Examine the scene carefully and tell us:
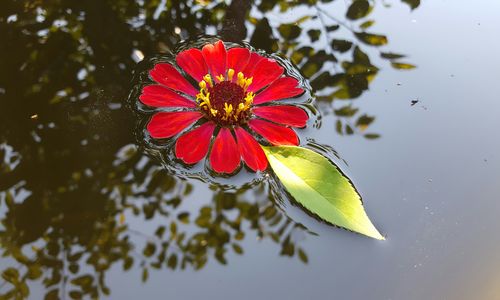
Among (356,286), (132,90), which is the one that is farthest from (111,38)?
(356,286)

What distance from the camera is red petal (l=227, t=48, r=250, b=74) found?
1309 millimetres

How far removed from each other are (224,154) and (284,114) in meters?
0.19

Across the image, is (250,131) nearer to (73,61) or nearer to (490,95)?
(73,61)

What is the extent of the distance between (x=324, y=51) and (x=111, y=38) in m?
0.58

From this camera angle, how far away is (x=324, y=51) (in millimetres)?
1466

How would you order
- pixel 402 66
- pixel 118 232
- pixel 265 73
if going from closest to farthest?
pixel 118 232 → pixel 265 73 → pixel 402 66

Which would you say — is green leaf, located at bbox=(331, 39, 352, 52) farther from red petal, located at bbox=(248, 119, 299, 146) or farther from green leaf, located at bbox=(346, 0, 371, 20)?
red petal, located at bbox=(248, 119, 299, 146)

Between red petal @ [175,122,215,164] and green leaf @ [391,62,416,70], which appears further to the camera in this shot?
green leaf @ [391,62,416,70]

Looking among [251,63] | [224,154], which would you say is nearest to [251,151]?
[224,154]

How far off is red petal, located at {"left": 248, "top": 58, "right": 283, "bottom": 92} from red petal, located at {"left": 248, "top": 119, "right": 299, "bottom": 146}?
10 cm

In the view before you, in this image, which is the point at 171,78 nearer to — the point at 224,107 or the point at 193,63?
the point at 193,63

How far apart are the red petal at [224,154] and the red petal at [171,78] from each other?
15cm

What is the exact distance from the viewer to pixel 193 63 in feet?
4.30

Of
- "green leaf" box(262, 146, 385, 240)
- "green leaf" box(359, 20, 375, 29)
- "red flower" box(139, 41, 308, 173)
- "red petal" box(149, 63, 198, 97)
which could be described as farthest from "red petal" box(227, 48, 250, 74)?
"green leaf" box(359, 20, 375, 29)
